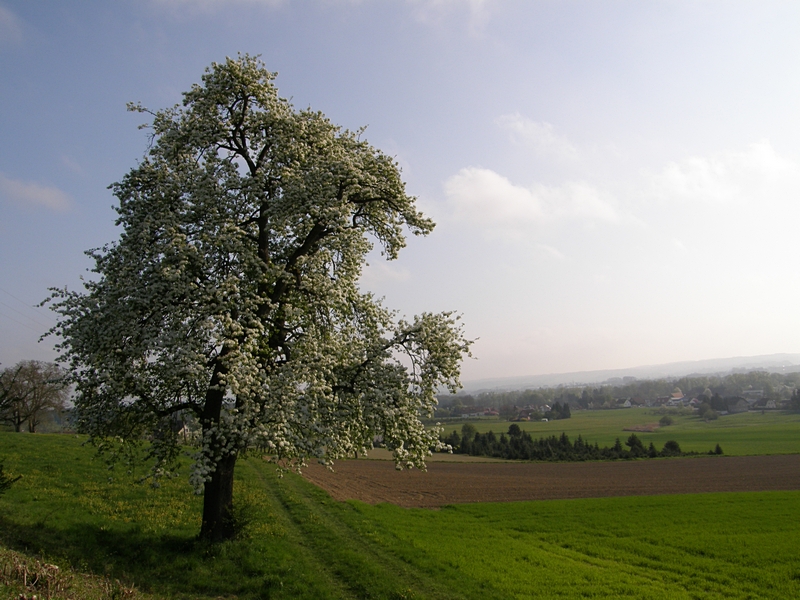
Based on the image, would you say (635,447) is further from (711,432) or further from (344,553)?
(344,553)

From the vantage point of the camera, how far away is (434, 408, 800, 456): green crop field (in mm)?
88375

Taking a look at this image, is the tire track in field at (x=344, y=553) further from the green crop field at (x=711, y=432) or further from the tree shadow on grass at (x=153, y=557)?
the green crop field at (x=711, y=432)

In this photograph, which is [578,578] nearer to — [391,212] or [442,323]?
[442,323]

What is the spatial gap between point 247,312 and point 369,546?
36.4 ft

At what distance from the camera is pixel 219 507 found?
17.0 m

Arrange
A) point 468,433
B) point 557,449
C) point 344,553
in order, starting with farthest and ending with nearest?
point 468,433, point 557,449, point 344,553

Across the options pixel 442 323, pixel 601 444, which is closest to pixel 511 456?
pixel 601 444

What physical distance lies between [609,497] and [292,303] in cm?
3628

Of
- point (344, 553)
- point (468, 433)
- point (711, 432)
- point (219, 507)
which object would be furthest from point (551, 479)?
point (711, 432)

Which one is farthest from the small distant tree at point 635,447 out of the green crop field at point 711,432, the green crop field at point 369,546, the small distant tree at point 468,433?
the green crop field at point 369,546

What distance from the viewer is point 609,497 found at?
4206 centimetres

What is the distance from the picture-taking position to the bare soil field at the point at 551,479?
41.8 meters

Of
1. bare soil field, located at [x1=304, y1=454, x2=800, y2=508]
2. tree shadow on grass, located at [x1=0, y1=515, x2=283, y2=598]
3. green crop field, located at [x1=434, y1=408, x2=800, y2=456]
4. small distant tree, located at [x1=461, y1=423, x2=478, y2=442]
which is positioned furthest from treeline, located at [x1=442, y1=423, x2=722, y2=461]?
tree shadow on grass, located at [x1=0, y1=515, x2=283, y2=598]

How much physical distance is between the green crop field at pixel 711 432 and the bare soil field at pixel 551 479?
60.0 feet
